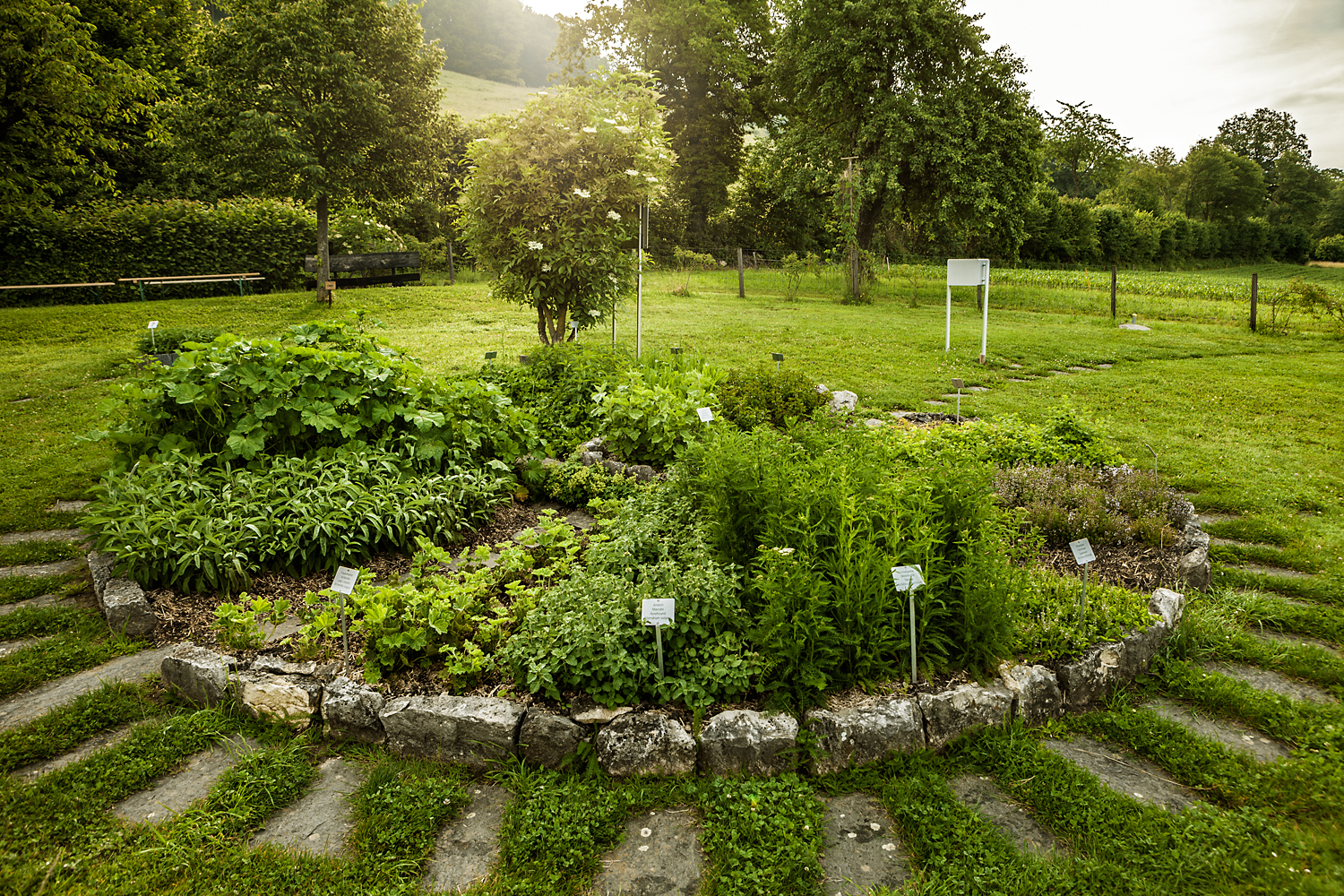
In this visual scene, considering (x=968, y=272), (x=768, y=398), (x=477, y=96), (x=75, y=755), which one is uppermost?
(x=477, y=96)

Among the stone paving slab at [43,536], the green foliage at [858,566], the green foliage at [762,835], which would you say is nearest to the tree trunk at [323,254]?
the stone paving slab at [43,536]

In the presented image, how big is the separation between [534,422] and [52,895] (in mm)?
4550

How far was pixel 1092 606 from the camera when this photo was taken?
3.69 m

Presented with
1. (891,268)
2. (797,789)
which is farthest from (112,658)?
(891,268)

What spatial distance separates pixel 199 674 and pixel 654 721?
92.7 inches

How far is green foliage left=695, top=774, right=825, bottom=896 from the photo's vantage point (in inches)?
95.0

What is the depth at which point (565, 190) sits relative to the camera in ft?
28.0

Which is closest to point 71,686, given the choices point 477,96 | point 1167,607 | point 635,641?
point 635,641

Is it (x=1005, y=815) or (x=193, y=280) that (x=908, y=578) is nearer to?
(x=1005, y=815)

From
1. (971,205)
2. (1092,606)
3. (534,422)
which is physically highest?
(971,205)

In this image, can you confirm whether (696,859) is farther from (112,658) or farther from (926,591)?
(112,658)

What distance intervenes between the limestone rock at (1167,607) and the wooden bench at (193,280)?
19.9m

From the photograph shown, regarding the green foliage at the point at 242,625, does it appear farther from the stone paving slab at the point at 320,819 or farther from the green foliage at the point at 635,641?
the green foliage at the point at 635,641

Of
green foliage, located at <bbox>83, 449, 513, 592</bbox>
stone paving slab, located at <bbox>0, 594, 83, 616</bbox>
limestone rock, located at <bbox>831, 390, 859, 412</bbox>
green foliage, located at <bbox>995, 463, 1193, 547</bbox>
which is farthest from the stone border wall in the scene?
limestone rock, located at <bbox>831, 390, 859, 412</bbox>
